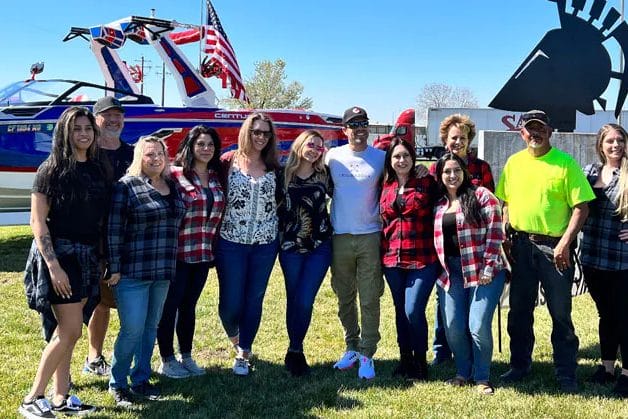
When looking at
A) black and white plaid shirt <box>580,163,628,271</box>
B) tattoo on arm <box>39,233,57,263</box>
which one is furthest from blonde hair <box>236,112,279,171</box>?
black and white plaid shirt <box>580,163,628,271</box>

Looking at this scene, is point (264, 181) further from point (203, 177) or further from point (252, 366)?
point (252, 366)

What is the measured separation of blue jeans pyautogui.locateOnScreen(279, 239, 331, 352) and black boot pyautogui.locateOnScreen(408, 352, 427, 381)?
83cm

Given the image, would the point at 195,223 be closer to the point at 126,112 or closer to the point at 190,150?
the point at 190,150

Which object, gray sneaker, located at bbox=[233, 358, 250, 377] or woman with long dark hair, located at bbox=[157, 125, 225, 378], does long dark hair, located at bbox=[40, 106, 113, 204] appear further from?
gray sneaker, located at bbox=[233, 358, 250, 377]

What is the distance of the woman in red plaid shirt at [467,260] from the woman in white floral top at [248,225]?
119 cm

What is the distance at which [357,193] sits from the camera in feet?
13.6

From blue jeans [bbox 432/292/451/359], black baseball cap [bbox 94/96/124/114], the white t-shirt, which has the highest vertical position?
black baseball cap [bbox 94/96/124/114]

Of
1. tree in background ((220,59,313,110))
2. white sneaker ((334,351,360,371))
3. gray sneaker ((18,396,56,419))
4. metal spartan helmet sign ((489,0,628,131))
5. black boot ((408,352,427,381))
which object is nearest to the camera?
gray sneaker ((18,396,56,419))

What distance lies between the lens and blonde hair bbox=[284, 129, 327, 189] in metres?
4.13

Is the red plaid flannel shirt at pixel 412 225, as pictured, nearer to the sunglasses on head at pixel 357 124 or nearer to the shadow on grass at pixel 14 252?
the sunglasses on head at pixel 357 124

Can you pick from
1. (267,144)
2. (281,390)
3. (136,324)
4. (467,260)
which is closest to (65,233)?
(136,324)

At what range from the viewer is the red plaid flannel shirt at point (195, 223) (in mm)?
3906

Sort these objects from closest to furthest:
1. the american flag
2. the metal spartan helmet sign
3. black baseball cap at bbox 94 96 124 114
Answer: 1. black baseball cap at bbox 94 96 124 114
2. the metal spartan helmet sign
3. the american flag

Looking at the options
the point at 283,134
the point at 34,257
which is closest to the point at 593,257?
the point at 34,257
